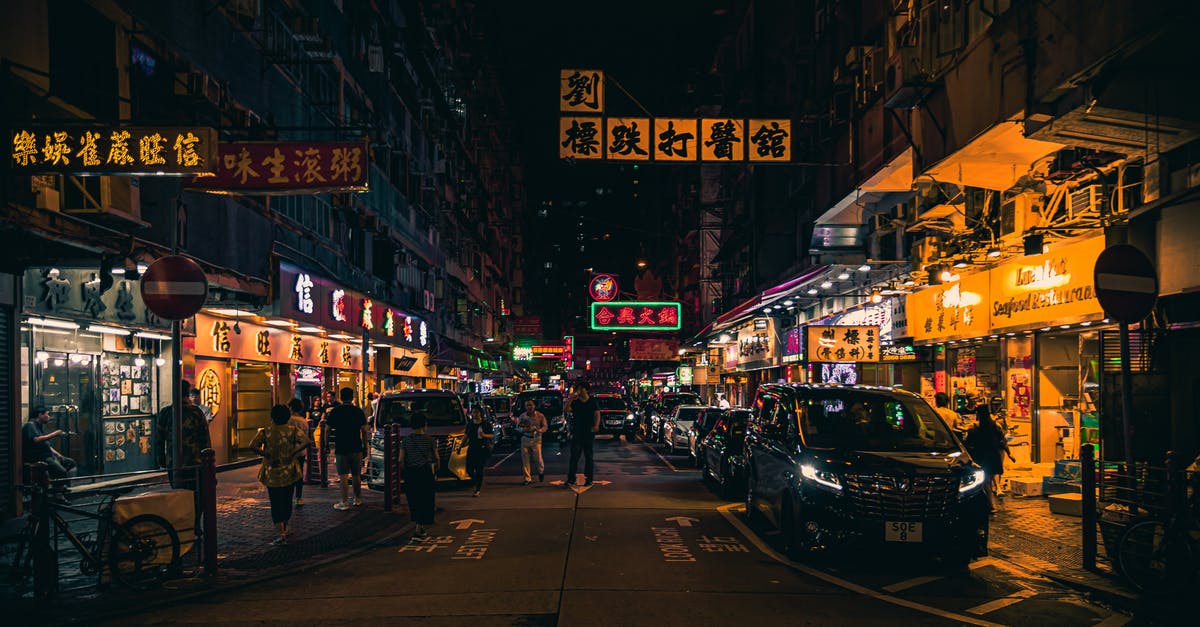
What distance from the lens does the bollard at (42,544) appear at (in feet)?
28.1

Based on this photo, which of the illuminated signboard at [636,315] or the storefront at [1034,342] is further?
the illuminated signboard at [636,315]

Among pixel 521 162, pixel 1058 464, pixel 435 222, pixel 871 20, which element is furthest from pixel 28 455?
pixel 521 162

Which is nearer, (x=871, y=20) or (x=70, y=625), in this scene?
(x=70, y=625)

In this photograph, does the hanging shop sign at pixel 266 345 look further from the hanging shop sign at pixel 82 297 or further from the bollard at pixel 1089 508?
the bollard at pixel 1089 508

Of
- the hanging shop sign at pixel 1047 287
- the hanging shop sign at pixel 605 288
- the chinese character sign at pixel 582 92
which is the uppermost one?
the chinese character sign at pixel 582 92

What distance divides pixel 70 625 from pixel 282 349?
19714mm

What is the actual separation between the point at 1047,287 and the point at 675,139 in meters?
6.95

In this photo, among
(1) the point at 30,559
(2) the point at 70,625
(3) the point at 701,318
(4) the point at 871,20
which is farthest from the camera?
(3) the point at 701,318

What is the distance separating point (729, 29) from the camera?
49.8m

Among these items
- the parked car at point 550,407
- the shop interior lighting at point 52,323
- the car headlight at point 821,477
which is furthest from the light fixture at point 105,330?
the parked car at point 550,407

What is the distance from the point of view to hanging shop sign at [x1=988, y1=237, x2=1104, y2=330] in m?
14.9

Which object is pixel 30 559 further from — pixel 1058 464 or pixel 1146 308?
pixel 1058 464

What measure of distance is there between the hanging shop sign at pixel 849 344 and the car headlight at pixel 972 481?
42.5 feet

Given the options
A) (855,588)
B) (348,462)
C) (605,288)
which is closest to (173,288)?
(348,462)
